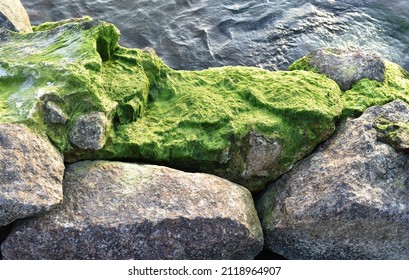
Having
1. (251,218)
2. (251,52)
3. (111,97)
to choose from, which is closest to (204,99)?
(111,97)

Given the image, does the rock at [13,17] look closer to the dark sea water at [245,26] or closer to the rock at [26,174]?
the dark sea water at [245,26]

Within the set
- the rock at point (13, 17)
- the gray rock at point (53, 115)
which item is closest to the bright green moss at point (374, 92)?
the gray rock at point (53, 115)

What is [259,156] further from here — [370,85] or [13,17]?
[13,17]

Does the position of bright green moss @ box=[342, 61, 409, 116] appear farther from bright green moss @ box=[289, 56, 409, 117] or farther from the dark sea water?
the dark sea water
